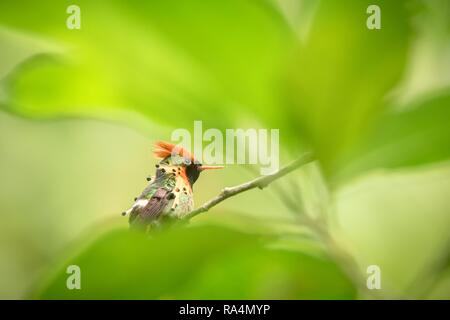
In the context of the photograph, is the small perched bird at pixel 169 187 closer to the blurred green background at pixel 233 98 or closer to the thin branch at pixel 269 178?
the thin branch at pixel 269 178

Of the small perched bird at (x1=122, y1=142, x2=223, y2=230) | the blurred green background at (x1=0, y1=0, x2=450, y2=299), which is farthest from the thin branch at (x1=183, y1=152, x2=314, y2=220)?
the small perched bird at (x1=122, y1=142, x2=223, y2=230)

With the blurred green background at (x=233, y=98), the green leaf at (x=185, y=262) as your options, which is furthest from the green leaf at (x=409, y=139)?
the green leaf at (x=185, y=262)

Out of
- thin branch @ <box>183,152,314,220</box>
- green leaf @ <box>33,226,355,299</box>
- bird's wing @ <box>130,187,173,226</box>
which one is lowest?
green leaf @ <box>33,226,355,299</box>

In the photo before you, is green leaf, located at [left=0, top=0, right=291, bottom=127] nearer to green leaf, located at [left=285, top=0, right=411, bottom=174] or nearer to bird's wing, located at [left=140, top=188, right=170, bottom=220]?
green leaf, located at [left=285, top=0, right=411, bottom=174]

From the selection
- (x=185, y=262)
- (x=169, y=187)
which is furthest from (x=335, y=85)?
(x=169, y=187)

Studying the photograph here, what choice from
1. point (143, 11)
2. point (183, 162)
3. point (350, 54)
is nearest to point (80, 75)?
point (143, 11)
